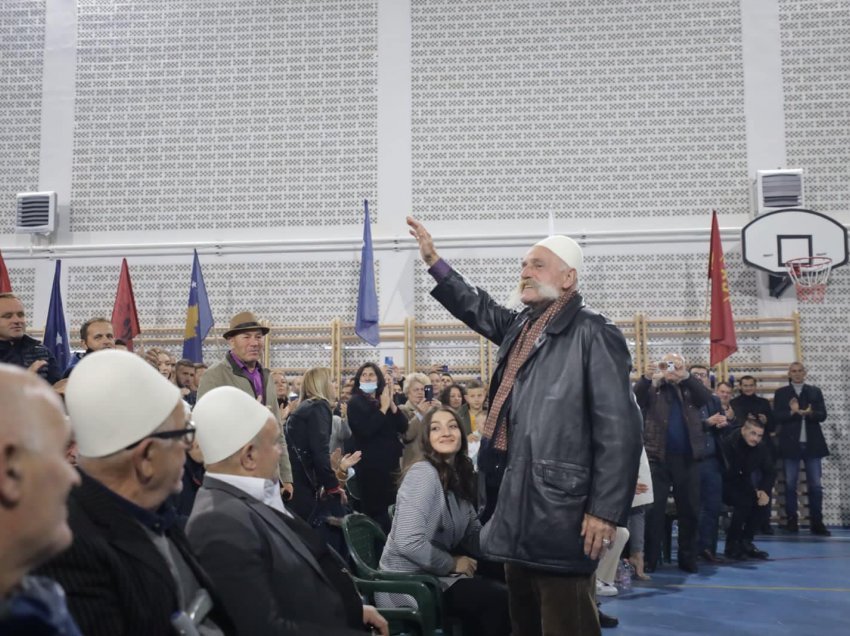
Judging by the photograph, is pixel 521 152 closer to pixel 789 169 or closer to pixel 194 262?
pixel 789 169

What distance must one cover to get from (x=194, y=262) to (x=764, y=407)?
7.00m

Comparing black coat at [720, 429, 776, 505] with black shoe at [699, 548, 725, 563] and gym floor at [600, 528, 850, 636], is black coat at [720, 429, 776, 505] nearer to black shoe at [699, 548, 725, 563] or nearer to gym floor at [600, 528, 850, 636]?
black shoe at [699, 548, 725, 563]

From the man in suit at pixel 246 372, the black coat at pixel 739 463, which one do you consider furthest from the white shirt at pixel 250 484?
the black coat at pixel 739 463

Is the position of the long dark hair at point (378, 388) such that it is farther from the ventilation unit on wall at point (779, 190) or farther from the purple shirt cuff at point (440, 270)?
the ventilation unit on wall at point (779, 190)

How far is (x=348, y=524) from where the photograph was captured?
3.28 metres

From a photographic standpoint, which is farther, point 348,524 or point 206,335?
point 206,335

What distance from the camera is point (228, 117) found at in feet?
34.9

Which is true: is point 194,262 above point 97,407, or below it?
above

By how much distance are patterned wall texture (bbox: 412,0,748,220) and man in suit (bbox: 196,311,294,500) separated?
590 centimetres

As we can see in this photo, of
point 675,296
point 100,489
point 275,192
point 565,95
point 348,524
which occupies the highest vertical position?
point 565,95

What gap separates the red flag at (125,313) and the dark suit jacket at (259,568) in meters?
8.24

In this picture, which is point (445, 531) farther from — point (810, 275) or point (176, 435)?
point (810, 275)

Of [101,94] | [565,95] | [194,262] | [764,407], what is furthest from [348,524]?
[101,94]

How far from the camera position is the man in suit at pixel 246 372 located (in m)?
4.48
